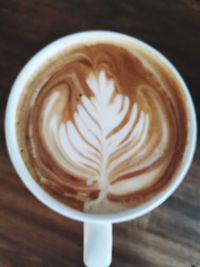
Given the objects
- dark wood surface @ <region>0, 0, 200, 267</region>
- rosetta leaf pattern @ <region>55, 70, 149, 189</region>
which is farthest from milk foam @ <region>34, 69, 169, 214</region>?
dark wood surface @ <region>0, 0, 200, 267</region>

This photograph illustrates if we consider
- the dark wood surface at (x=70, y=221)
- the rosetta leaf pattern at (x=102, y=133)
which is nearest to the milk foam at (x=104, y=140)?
the rosetta leaf pattern at (x=102, y=133)

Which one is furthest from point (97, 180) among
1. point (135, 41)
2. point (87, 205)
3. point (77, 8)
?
point (77, 8)

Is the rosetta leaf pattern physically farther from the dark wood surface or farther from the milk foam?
the dark wood surface

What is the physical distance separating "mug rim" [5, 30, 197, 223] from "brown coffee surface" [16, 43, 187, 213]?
2cm

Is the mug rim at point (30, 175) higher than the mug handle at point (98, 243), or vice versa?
the mug rim at point (30, 175)

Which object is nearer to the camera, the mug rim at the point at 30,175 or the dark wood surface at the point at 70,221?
the mug rim at the point at 30,175

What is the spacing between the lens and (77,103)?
35.2 inches

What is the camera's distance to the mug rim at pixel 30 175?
83 cm

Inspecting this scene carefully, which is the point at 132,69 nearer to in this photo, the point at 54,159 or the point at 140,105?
the point at 140,105

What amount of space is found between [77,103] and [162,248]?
362mm

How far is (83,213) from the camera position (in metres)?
0.84

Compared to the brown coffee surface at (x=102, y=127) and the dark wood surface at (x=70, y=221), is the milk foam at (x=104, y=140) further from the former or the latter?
the dark wood surface at (x=70, y=221)

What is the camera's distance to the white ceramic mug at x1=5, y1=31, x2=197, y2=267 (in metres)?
0.83

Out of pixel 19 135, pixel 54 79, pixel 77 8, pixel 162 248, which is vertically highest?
pixel 77 8
